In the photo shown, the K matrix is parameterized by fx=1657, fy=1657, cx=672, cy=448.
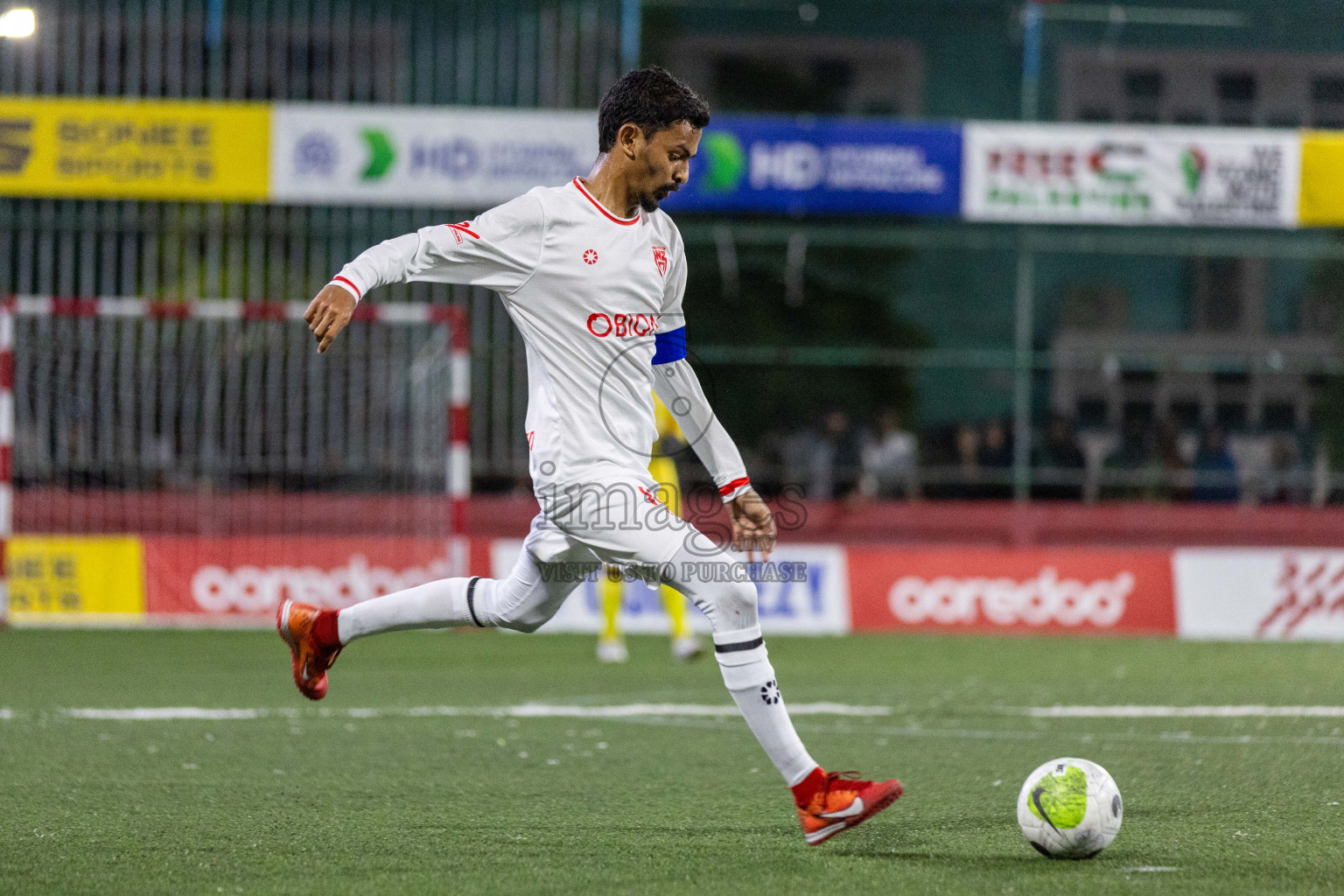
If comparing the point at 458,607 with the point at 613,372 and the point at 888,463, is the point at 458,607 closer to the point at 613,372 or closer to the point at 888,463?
the point at 613,372

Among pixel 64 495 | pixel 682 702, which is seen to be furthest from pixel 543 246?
pixel 64 495

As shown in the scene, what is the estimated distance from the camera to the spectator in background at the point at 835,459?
16438 mm

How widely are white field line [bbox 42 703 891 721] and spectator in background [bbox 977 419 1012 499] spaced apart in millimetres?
8120

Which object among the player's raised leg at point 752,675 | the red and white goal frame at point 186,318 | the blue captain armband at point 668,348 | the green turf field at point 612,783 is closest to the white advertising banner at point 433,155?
Result: the red and white goal frame at point 186,318

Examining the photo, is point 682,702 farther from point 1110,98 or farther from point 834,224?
point 1110,98

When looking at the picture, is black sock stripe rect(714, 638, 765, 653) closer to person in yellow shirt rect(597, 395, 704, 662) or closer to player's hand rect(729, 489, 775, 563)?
player's hand rect(729, 489, 775, 563)

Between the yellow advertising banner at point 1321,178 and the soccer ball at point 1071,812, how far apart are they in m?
12.6

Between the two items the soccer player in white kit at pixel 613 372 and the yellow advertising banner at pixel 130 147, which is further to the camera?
the yellow advertising banner at pixel 130 147

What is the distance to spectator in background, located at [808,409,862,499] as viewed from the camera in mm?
16438

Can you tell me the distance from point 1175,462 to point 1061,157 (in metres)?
3.35

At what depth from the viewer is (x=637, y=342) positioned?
512 centimetres

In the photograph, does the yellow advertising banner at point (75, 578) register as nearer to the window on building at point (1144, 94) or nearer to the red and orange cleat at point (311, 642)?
the red and orange cleat at point (311, 642)

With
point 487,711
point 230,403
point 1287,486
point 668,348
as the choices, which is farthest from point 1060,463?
point 668,348

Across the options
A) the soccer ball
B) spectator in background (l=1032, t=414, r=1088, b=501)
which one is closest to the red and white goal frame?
spectator in background (l=1032, t=414, r=1088, b=501)
